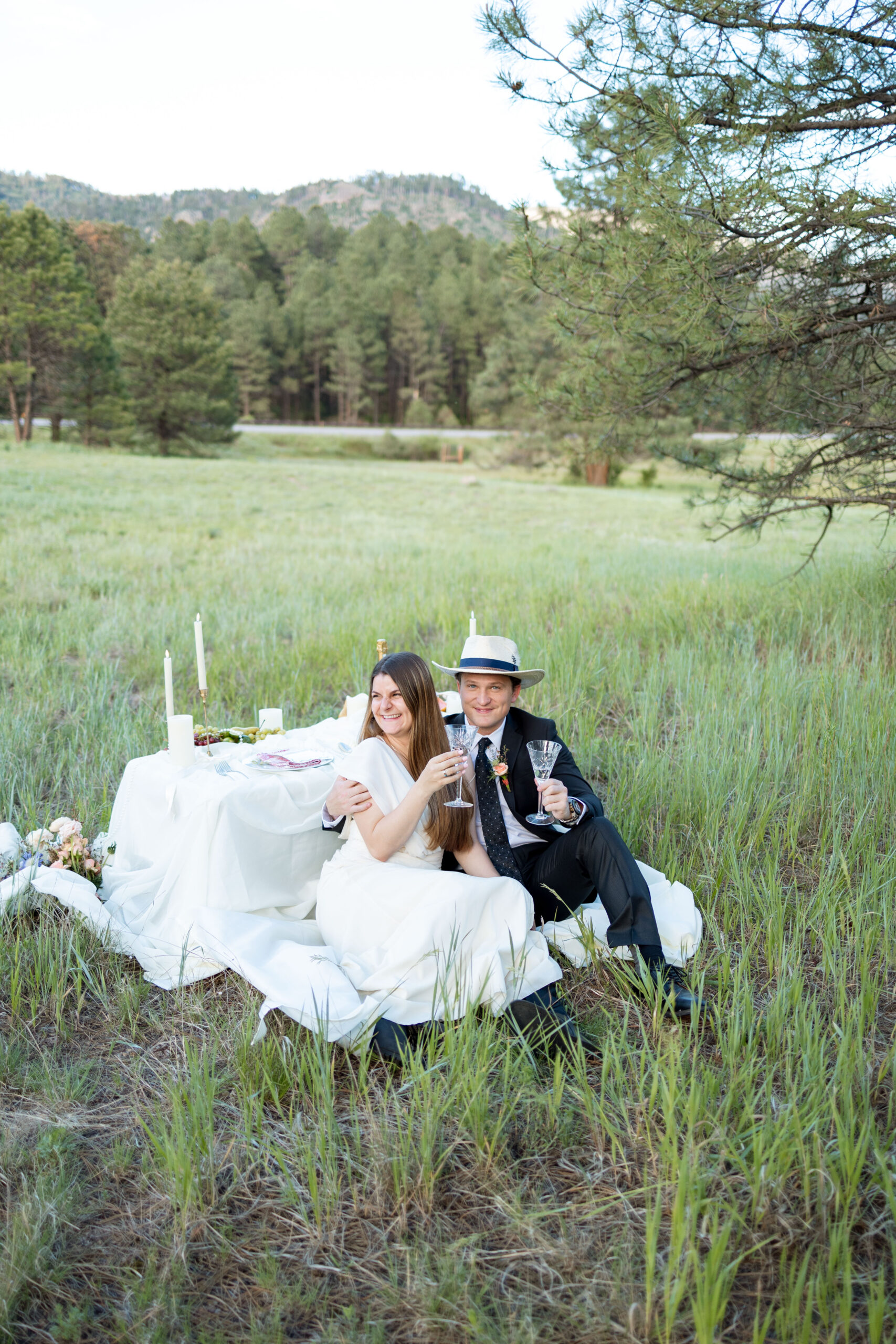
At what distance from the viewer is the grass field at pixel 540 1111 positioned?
2.05m

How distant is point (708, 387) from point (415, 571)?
4792 millimetres

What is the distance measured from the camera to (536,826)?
376 cm

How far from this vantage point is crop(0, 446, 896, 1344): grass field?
2053 millimetres

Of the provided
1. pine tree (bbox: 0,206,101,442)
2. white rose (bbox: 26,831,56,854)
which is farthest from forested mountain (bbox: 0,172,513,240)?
white rose (bbox: 26,831,56,854)

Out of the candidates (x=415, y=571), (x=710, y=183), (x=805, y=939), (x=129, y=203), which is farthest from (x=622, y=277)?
(x=129, y=203)

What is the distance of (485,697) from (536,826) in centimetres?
57

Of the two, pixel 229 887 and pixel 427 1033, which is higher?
pixel 229 887

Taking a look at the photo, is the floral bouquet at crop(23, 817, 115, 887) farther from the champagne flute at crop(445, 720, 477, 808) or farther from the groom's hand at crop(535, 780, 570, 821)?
the groom's hand at crop(535, 780, 570, 821)

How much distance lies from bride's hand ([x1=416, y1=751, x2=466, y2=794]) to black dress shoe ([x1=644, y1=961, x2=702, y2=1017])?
0.89 m

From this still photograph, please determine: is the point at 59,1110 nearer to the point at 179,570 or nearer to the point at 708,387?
the point at 708,387

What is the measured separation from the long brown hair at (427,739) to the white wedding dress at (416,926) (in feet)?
0.18

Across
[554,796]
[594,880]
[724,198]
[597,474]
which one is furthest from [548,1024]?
[597,474]

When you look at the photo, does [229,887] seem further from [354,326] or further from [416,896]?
[354,326]

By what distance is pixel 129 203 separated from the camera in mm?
168125
